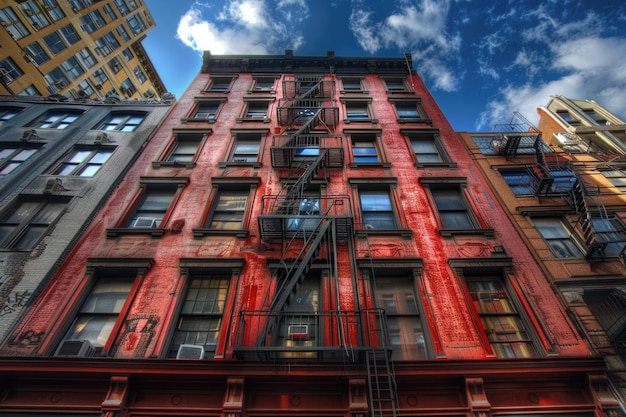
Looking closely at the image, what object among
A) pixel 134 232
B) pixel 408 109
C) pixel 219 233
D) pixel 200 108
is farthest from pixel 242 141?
pixel 408 109

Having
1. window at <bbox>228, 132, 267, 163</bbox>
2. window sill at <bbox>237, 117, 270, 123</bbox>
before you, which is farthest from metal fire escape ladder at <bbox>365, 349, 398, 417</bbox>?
window sill at <bbox>237, 117, 270, 123</bbox>

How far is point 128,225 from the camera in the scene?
37.0 ft

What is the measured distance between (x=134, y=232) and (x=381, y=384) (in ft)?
28.9

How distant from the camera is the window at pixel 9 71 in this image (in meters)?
22.5

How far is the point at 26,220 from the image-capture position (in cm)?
1140

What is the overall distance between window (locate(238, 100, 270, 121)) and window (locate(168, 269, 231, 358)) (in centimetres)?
1033

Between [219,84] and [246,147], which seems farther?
[219,84]

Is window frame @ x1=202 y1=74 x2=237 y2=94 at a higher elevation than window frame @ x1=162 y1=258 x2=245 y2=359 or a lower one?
higher

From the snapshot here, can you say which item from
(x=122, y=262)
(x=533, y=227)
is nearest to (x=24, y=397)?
(x=122, y=262)

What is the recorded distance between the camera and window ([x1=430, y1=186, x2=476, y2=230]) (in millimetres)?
11428

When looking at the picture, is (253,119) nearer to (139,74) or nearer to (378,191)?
(378,191)

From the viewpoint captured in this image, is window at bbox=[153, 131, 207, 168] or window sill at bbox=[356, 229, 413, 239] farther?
window at bbox=[153, 131, 207, 168]

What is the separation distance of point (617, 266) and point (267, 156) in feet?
42.2

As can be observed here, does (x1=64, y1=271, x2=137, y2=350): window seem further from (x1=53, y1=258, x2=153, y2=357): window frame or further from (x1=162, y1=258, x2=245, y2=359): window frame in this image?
(x1=162, y1=258, x2=245, y2=359): window frame
